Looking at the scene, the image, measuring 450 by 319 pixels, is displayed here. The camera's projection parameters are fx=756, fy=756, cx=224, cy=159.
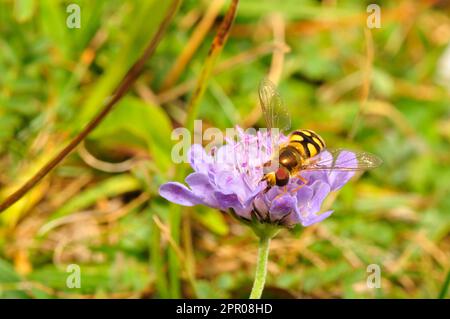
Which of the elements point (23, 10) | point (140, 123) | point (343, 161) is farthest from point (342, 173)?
point (23, 10)

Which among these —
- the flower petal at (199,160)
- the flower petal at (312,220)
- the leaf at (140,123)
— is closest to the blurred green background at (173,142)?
the leaf at (140,123)

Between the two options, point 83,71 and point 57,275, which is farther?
point 83,71

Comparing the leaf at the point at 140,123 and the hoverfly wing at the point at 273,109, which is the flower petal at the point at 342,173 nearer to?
the hoverfly wing at the point at 273,109

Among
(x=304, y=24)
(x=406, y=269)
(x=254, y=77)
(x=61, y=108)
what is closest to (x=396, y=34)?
(x=304, y=24)

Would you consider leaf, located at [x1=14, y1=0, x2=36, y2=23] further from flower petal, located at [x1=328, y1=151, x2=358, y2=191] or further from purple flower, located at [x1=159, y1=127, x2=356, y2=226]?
flower petal, located at [x1=328, y1=151, x2=358, y2=191]

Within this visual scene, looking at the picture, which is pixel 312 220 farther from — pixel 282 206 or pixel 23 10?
pixel 23 10

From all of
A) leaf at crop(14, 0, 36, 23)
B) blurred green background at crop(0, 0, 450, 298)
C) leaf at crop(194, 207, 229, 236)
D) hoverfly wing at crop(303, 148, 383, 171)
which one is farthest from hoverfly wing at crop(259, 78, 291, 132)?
leaf at crop(14, 0, 36, 23)

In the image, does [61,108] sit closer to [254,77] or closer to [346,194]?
[254,77]
